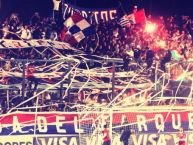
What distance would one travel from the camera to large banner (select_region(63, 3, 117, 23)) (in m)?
11.9

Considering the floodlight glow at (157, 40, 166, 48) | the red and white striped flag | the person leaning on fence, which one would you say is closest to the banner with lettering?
the red and white striped flag

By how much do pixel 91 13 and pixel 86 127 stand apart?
16.9 feet

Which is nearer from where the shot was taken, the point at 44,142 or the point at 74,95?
the point at 44,142

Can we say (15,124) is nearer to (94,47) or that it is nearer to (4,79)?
(4,79)

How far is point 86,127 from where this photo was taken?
7539 mm

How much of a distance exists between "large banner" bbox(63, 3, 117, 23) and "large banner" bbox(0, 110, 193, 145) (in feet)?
15.3

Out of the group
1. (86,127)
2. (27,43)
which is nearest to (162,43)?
(27,43)

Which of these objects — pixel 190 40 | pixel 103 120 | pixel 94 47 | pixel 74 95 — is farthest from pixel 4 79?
pixel 190 40

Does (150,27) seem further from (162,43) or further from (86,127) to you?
(86,127)

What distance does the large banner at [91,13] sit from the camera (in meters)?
11.9

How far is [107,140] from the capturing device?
7.57 metres

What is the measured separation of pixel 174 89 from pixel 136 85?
0.70m

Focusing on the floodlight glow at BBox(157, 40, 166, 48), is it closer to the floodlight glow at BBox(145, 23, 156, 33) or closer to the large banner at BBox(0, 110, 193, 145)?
the floodlight glow at BBox(145, 23, 156, 33)

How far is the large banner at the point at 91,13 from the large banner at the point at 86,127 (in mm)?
4650
